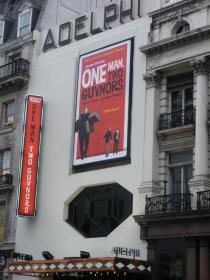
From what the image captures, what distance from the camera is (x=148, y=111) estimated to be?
32.4 m

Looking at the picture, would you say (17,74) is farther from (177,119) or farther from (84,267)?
(84,267)

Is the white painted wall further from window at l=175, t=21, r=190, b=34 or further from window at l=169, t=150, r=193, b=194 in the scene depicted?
window at l=175, t=21, r=190, b=34

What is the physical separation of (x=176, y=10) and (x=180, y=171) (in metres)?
8.17

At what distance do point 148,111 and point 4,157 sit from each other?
11.5 meters

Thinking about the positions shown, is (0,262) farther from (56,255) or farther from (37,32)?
(37,32)

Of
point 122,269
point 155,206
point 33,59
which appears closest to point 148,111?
point 155,206

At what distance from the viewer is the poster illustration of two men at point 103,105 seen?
1318 inches

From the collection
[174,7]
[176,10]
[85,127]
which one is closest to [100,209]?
[85,127]

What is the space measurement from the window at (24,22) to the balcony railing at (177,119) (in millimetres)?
14123

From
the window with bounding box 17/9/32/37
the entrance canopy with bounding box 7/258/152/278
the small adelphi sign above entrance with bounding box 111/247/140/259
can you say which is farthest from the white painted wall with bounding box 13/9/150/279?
the window with bounding box 17/9/32/37

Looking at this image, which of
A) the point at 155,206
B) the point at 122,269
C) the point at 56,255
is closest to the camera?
the point at 122,269

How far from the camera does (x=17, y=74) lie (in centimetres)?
3941

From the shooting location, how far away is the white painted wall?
32.1m

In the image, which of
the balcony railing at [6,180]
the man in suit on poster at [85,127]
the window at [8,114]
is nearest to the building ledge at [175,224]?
the man in suit on poster at [85,127]
